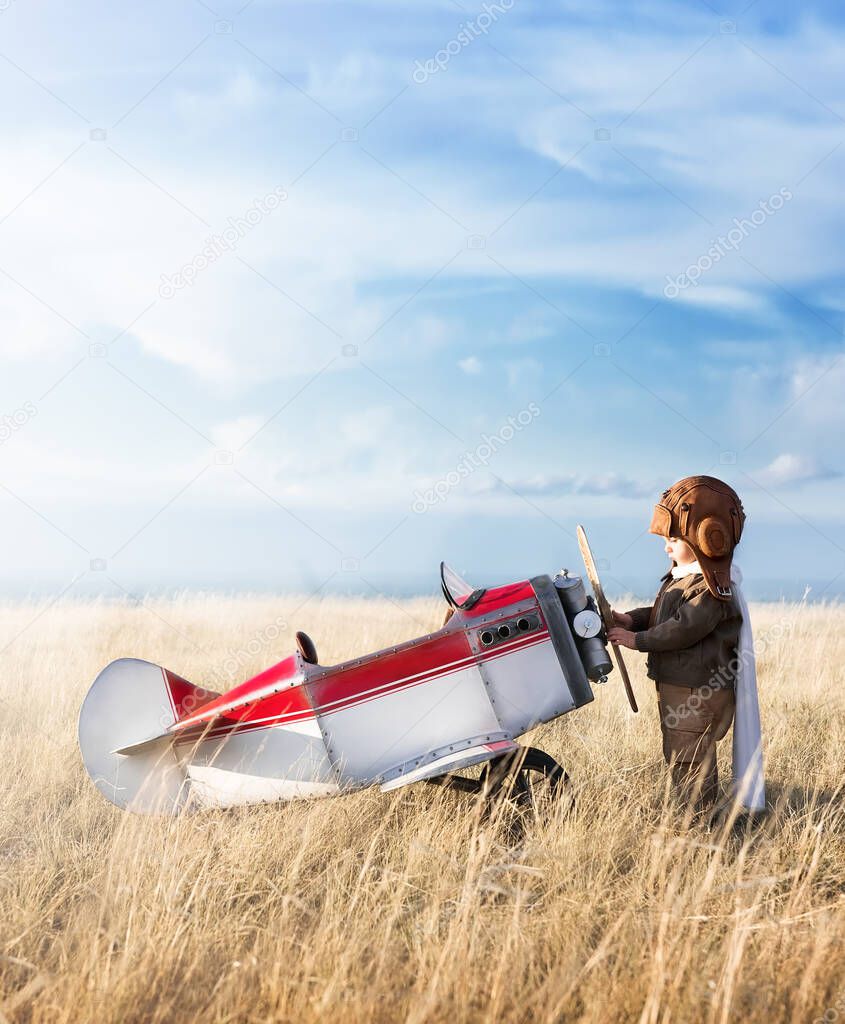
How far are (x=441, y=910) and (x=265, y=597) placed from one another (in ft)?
52.9

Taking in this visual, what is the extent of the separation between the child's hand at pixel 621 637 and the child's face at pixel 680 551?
77cm

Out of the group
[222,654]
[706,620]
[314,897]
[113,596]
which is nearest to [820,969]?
[706,620]

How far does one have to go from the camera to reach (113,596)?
17.2 metres

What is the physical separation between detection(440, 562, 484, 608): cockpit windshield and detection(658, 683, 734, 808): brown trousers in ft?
4.87

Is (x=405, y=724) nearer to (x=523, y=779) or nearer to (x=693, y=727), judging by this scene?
(x=523, y=779)

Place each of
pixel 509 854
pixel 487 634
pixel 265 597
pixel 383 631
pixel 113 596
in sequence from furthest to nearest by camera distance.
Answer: pixel 265 597, pixel 113 596, pixel 383 631, pixel 487 634, pixel 509 854

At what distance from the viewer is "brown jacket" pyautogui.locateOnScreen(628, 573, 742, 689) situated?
5551mm

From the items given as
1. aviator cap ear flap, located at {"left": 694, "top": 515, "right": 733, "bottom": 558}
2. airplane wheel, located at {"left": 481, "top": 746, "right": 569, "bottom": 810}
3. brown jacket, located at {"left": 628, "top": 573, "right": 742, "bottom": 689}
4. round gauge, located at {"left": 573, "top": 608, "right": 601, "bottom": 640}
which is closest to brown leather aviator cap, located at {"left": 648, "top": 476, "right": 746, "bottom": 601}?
aviator cap ear flap, located at {"left": 694, "top": 515, "right": 733, "bottom": 558}

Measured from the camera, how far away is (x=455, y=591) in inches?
221

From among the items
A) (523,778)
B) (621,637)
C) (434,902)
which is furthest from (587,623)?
(434,902)

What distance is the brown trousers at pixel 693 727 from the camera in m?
Result: 5.74

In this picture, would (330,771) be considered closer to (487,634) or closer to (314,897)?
(314,897)

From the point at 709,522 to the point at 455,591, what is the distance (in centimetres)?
175

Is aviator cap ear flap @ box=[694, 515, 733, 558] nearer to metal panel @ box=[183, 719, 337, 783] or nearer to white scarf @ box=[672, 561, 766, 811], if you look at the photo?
white scarf @ box=[672, 561, 766, 811]
